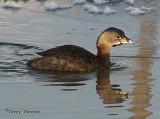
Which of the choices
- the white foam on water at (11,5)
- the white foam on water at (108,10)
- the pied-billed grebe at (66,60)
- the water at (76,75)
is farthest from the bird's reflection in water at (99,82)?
the white foam on water at (11,5)

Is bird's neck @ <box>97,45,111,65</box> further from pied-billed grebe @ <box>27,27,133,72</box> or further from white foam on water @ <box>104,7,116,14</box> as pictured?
white foam on water @ <box>104,7,116,14</box>

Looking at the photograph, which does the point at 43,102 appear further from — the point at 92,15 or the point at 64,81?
the point at 92,15

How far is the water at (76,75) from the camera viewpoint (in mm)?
8242

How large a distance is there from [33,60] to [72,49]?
30.2 inches

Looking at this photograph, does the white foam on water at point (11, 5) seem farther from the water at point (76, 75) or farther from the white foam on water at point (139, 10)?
the white foam on water at point (139, 10)

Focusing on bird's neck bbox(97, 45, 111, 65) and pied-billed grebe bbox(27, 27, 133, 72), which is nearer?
pied-billed grebe bbox(27, 27, 133, 72)

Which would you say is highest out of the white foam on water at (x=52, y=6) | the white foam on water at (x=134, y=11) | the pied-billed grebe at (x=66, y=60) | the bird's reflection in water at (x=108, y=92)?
the white foam on water at (x=52, y=6)

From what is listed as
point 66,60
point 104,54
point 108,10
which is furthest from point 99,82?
point 108,10

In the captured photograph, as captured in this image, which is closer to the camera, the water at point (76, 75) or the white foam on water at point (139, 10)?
the water at point (76, 75)

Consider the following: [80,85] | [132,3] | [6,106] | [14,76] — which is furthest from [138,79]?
[132,3]

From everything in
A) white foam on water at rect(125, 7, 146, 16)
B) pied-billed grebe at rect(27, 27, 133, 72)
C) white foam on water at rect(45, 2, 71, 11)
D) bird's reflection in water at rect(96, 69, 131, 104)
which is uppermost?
white foam on water at rect(45, 2, 71, 11)

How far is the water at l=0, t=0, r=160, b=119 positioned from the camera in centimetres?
824

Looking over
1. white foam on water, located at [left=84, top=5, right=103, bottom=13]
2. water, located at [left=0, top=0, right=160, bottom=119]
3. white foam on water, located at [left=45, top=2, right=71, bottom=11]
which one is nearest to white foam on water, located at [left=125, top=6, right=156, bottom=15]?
water, located at [left=0, top=0, right=160, bottom=119]

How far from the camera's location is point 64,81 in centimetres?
1010
